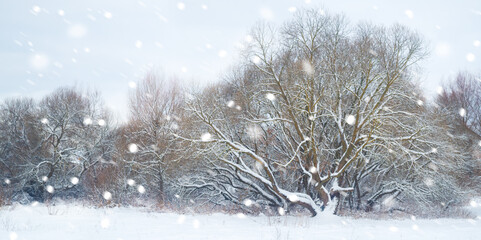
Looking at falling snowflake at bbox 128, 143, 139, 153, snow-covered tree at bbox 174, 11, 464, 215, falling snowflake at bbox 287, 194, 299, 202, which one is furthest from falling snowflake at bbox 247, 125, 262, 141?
falling snowflake at bbox 128, 143, 139, 153

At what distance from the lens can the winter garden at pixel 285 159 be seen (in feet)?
35.1

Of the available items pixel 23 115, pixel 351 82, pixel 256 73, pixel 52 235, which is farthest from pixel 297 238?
pixel 23 115

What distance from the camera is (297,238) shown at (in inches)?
305

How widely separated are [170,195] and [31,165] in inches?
562

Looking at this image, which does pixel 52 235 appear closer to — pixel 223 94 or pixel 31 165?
pixel 223 94

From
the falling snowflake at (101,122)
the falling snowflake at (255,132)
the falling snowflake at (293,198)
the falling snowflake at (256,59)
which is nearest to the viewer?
the falling snowflake at (293,198)

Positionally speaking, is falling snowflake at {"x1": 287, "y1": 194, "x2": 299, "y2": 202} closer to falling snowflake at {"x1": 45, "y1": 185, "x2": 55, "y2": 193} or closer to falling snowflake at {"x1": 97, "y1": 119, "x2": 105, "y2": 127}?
falling snowflake at {"x1": 97, "y1": 119, "x2": 105, "y2": 127}

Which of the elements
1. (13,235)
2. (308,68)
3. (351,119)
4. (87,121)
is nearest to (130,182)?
(87,121)

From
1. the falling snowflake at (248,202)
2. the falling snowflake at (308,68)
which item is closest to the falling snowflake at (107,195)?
the falling snowflake at (248,202)

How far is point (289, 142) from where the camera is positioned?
1423cm

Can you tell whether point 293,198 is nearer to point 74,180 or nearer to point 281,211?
point 281,211

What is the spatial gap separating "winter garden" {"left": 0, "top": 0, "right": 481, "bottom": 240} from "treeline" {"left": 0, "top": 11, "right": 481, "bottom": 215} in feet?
0.34

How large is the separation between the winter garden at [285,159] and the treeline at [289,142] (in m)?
0.10

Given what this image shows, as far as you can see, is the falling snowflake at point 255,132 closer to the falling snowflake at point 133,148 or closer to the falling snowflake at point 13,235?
the falling snowflake at point 133,148
